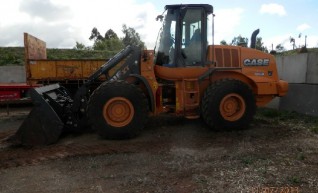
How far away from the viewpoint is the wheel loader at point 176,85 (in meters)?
7.70

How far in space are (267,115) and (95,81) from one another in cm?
495

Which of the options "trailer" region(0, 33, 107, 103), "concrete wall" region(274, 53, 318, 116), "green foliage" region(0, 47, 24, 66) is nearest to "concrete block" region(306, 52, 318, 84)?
"concrete wall" region(274, 53, 318, 116)

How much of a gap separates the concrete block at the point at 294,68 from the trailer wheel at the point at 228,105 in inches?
124

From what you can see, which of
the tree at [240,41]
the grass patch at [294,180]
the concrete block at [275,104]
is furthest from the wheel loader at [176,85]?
the grass patch at [294,180]

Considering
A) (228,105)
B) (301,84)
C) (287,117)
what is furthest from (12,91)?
(301,84)

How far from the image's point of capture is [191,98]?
848 cm

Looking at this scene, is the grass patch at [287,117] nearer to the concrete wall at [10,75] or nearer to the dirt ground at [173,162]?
the dirt ground at [173,162]

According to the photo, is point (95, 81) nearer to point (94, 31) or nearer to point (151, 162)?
point (151, 162)

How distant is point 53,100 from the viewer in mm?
7891

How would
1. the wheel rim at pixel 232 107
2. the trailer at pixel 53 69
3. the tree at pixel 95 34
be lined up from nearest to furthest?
the wheel rim at pixel 232 107
the trailer at pixel 53 69
the tree at pixel 95 34

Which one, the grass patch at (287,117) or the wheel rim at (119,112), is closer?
the wheel rim at (119,112)

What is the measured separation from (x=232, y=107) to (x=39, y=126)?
413 centimetres

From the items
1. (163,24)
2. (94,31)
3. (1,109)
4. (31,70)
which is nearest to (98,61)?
(31,70)

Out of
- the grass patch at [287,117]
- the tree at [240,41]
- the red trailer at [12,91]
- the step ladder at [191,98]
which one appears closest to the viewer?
the step ladder at [191,98]
